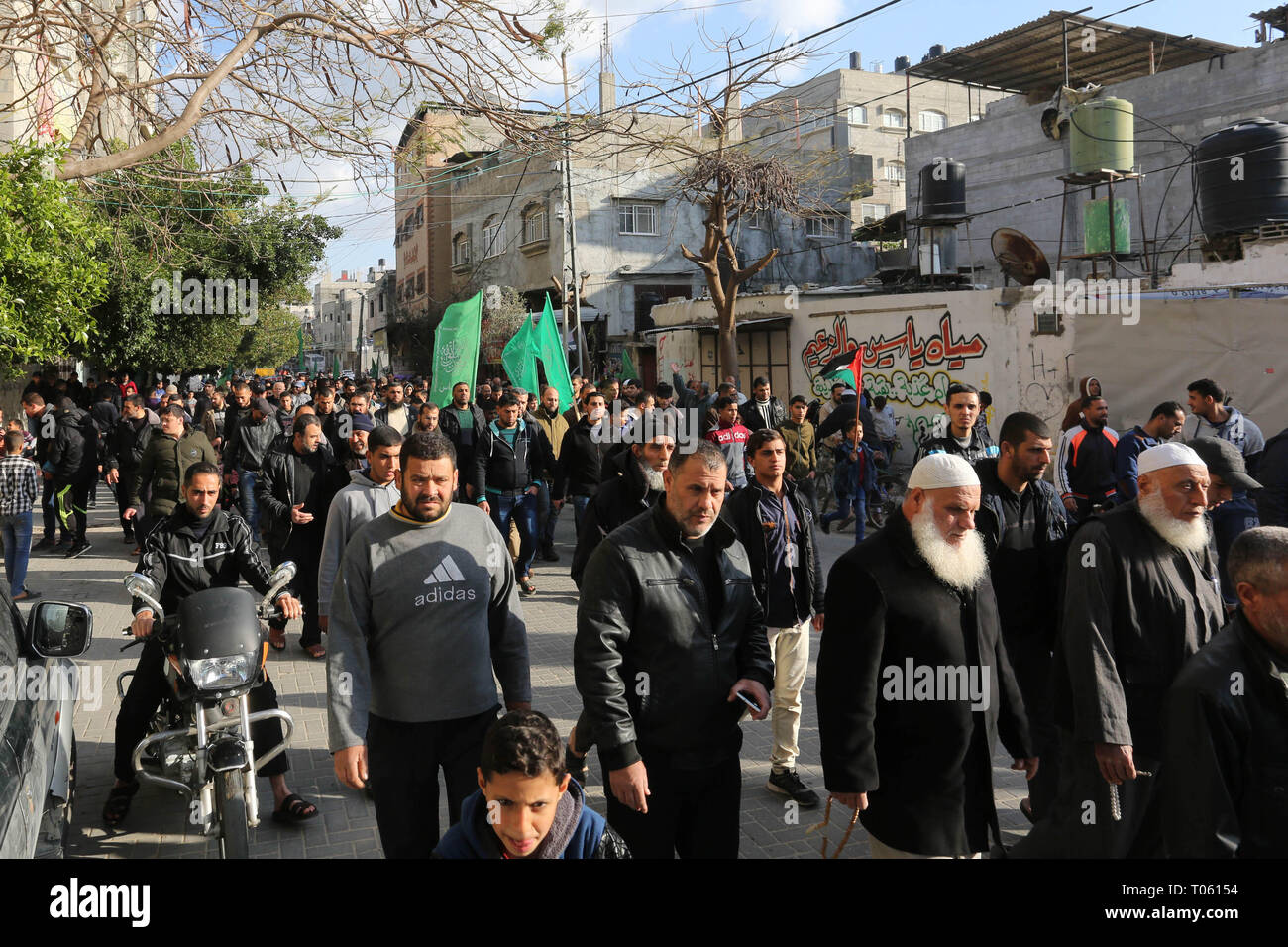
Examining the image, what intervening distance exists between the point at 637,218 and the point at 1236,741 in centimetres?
3290

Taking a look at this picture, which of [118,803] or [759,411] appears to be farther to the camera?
[759,411]

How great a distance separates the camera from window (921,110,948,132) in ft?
154

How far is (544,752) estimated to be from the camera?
253 centimetres

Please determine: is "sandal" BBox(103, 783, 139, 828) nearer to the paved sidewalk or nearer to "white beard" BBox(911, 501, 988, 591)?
the paved sidewalk

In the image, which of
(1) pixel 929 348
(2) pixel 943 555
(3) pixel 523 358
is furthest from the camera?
(1) pixel 929 348

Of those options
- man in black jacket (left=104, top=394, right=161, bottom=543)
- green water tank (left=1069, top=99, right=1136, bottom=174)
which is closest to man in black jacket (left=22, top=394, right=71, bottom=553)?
man in black jacket (left=104, top=394, right=161, bottom=543)

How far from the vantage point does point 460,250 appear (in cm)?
4250

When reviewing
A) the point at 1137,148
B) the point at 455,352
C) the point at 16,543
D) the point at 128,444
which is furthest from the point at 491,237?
the point at 16,543

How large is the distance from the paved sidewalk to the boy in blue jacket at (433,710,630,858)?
194 cm

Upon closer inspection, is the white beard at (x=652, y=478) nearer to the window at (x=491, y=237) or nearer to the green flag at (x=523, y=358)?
the green flag at (x=523, y=358)

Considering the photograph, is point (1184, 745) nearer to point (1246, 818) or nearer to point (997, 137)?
point (1246, 818)

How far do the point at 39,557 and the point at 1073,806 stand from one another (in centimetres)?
1190

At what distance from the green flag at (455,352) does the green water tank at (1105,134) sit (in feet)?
43.4

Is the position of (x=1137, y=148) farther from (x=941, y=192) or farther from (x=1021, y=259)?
(x=1021, y=259)
